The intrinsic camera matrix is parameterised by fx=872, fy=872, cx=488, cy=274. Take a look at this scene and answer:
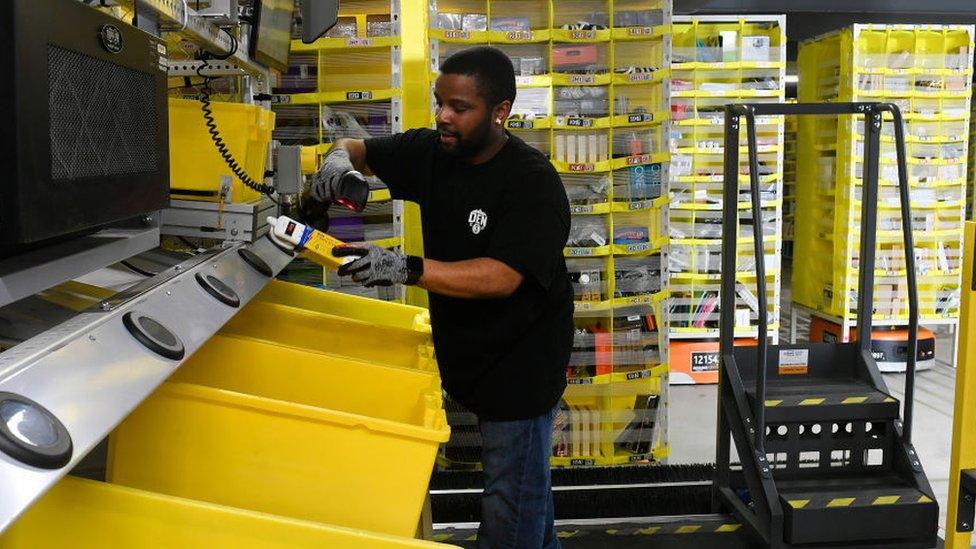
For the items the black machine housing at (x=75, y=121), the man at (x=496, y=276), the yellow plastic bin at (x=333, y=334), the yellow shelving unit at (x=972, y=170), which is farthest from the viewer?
the yellow shelving unit at (x=972, y=170)

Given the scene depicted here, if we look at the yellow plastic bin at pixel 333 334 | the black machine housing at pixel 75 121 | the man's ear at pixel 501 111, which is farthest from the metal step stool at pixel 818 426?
the black machine housing at pixel 75 121

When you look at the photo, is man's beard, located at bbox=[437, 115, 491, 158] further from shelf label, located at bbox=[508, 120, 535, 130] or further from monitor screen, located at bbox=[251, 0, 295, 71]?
shelf label, located at bbox=[508, 120, 535, 130]

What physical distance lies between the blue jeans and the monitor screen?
1.36 m

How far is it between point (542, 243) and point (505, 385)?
0.44 meters

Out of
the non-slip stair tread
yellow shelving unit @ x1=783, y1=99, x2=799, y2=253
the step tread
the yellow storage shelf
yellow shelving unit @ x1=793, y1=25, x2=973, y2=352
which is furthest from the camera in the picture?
yellow shelving unit @ x1=783, y1=99, x2=799, y2=253

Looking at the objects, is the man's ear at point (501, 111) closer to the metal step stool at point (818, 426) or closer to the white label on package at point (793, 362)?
the metal step stool at point (818, 426)

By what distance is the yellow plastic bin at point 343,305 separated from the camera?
9.99 feet

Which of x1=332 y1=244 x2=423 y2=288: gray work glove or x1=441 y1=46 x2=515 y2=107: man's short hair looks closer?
x1=332 y1=244 x2=423 y2=288: gray work glove

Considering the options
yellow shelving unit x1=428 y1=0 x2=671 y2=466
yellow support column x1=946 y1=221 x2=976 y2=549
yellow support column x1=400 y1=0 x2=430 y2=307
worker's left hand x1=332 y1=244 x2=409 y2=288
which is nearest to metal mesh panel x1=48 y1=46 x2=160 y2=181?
worker's left hand x1=332 y1=244 x2=409 y2=288

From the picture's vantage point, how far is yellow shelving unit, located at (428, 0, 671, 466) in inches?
178

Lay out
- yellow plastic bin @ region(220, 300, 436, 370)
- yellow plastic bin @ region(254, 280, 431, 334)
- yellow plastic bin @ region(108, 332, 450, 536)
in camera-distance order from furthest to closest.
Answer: yellow plastic bin @ region(254, 280, 431, 334) → yellow plastic bin @ region(220, 300, 436, 370) → yellow plastic bin @ region(108, 332, 450, 536)

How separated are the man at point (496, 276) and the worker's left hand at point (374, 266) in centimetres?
8

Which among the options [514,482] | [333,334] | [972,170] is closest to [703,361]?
[514,482]

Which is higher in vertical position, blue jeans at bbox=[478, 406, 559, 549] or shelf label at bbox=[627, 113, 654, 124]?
shelf label at bbox=[627, 113, 654, 124]
